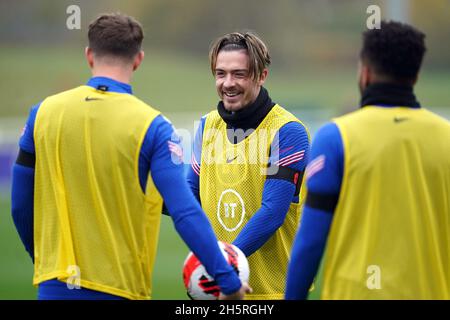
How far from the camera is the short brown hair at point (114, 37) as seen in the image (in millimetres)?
4254

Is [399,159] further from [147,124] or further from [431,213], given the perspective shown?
[147,124]

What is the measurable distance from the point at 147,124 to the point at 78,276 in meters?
0.80

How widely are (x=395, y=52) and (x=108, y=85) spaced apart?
142 centimetres

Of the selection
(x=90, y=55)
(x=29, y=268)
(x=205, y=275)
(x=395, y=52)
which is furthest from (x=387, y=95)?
(x=29, y=268)

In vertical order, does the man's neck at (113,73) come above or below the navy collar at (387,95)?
above

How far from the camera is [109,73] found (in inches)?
170

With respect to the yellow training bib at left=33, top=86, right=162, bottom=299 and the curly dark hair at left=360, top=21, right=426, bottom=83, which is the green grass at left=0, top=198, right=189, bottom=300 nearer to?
the yellow training bib at left=33, top=86, right=162, bottom=299

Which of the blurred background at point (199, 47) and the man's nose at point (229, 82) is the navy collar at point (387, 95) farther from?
the blurred background at point (199, 47)

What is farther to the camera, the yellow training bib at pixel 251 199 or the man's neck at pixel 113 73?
the yellow training bib at pixel 251 199

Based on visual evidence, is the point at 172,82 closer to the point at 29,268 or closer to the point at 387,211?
the point at 29,268

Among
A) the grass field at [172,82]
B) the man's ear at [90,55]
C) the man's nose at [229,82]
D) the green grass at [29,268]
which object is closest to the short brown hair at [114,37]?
the man's ear at [90,55]

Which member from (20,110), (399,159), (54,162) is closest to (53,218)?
(54,162)

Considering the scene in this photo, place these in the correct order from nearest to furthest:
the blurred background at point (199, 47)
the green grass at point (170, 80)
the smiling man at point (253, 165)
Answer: the smiling man at point (253, 165) → the blurred background at point (199, 47) → the green grass at point (170, 80)

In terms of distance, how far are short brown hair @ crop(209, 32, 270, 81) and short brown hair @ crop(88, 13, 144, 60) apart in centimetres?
100
